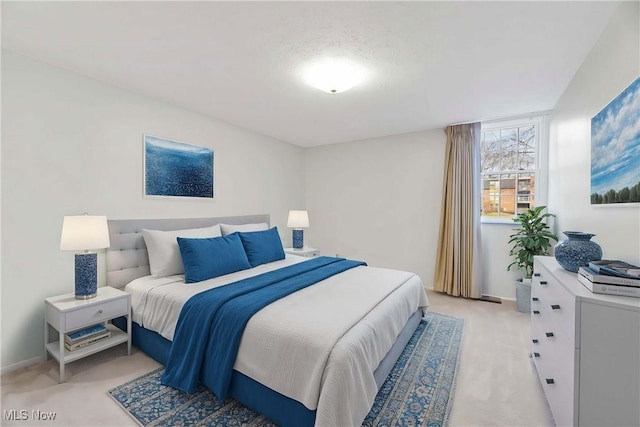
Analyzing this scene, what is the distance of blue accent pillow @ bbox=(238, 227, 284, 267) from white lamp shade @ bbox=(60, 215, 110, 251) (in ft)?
4.37

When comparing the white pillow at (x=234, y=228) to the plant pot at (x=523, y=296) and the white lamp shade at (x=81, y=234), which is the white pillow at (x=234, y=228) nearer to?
the white lamp shade at (x=81, y=234)

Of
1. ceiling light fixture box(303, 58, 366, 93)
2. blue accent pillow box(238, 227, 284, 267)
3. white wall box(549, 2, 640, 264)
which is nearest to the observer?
white wall box(549, 2, 640, 264)

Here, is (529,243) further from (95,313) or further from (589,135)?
A: (95,313)

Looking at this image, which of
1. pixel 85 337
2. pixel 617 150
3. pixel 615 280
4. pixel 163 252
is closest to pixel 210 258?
pixel 163 252

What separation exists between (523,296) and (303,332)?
309cm

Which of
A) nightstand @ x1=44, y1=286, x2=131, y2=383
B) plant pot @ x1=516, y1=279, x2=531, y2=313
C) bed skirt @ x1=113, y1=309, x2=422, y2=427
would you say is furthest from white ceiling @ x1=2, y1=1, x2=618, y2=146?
bed skirt @ x1=113, y1=309, x2=422, y2=427

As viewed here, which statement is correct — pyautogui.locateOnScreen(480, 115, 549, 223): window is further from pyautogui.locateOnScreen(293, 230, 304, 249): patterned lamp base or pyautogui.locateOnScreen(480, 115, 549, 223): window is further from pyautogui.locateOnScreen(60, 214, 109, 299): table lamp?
pyautogui.locateOnScreen(60, 214, 109, 299): table lamp

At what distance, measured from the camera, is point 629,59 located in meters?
1.55

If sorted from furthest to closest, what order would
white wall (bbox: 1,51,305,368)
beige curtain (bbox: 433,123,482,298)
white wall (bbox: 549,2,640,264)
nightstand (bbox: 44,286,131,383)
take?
beige curtain (bbox: 433,123,482,298) < white wall (bbox: 1,51,305,368) < nightstand (bbox: 44,286,131,383) < white wall (bbox: 549,2,640,264)

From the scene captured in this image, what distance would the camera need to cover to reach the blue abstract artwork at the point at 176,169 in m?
2.96

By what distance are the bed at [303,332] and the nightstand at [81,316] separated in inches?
5.1

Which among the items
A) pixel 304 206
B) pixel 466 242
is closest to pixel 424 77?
pixel 466 242

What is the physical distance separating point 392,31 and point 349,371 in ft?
6.79

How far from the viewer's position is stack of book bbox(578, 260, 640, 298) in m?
1.27
